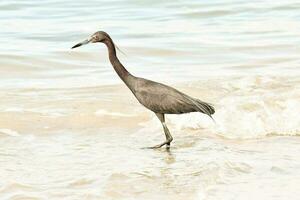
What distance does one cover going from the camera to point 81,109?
1182 centimetres

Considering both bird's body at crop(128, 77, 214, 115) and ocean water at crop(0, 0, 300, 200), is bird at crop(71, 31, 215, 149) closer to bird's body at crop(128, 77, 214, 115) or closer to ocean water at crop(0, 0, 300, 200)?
bird's body at crop(128, 77, 214, 115)

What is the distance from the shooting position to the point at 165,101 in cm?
961

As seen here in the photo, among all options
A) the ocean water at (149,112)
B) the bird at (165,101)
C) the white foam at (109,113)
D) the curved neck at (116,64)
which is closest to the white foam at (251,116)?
the ocean water at (149,112)

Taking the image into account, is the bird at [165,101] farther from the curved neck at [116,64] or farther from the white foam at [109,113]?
the white foam at [109,113]

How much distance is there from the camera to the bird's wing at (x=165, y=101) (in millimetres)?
9594

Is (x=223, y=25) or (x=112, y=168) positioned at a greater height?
(x=112, y=168)

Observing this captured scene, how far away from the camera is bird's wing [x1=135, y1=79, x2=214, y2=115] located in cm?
959

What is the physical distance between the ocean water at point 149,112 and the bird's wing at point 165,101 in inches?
17.4

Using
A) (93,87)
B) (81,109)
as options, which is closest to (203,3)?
(93,87)

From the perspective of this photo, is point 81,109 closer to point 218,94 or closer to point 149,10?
point 218,94

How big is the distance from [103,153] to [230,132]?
1880 mm

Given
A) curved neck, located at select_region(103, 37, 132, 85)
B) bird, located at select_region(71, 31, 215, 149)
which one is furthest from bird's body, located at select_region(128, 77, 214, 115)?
curved neck, located at select_region(103, 37, 132, 85)

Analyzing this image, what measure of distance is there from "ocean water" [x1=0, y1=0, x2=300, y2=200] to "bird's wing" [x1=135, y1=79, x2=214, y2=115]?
1.45ft

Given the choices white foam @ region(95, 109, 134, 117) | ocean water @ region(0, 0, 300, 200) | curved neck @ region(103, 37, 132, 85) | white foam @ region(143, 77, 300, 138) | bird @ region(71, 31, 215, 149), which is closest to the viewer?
ocean water @ region(0, 0, 300, 200)
